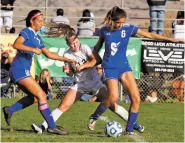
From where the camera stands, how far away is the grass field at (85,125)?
1157 centimetres

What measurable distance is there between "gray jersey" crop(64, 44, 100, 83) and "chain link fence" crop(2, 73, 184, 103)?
8846mm

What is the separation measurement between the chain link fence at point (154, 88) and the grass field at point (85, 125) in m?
1.29

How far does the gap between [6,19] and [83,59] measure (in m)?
9.94

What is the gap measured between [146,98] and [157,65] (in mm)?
1005

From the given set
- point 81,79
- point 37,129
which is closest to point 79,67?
point 81,79

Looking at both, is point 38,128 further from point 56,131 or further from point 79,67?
point 79,67

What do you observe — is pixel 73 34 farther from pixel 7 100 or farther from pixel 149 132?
pixel 7 100

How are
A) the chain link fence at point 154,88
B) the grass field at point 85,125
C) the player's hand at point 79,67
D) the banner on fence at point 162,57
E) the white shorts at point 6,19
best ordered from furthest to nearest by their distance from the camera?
the white shorts at point 6,19
the chain link fence at point 154,88
the banner on fence at point 162,57
the player's hand at point 79,67
the grass field at point 85,125

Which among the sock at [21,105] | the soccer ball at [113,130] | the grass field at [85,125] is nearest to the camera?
the grass field at [85,125]

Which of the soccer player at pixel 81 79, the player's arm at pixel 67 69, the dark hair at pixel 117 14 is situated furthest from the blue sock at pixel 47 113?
the dark hair at pixel 117 14

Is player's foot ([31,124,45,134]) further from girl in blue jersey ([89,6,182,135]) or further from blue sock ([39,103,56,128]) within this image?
girl in blue jersey ([89,6,182,135])

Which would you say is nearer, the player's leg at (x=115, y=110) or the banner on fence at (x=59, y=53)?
the player's leg at (x=115, y=110)

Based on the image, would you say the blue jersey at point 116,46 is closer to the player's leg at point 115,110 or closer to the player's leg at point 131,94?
the player's leg at point 131,94

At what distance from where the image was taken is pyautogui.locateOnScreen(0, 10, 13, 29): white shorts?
22438mm
